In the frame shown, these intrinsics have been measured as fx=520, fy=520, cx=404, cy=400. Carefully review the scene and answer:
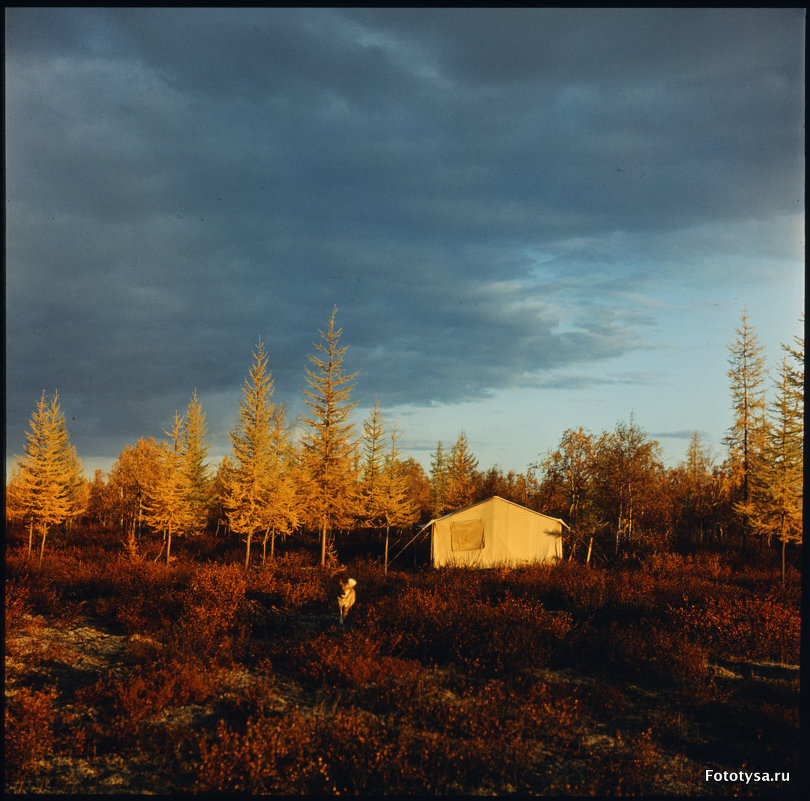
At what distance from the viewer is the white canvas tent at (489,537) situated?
26.7 m

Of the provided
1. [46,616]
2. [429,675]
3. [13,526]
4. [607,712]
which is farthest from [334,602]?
[13,526]

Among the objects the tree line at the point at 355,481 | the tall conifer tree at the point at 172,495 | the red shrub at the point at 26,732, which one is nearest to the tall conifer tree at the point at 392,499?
the tree line at the point at 355,481

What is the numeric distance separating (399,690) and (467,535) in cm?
1792

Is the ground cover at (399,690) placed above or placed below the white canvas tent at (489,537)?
below

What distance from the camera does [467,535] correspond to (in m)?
27.0

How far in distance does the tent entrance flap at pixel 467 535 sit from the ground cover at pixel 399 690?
9.37 meters

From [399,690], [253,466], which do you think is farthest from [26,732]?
[253,466]

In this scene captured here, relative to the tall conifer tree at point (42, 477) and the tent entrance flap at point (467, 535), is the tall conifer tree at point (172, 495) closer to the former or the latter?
the tall conifer tree at point (42, 477)

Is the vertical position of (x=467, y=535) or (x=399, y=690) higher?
(x=467, y=535)

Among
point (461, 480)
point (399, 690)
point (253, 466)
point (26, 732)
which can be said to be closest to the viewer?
point (26, 732)

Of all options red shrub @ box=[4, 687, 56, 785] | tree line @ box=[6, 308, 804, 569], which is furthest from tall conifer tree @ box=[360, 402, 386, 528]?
red shrub @ box=[4, 687, 56, 785]

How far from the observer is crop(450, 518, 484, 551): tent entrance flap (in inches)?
1055

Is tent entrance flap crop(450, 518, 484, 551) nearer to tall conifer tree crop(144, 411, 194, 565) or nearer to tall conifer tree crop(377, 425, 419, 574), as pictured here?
tall conifer tree crop(377, 425, 419, 574)

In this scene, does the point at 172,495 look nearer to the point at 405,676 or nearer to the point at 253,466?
the point at 253,466
